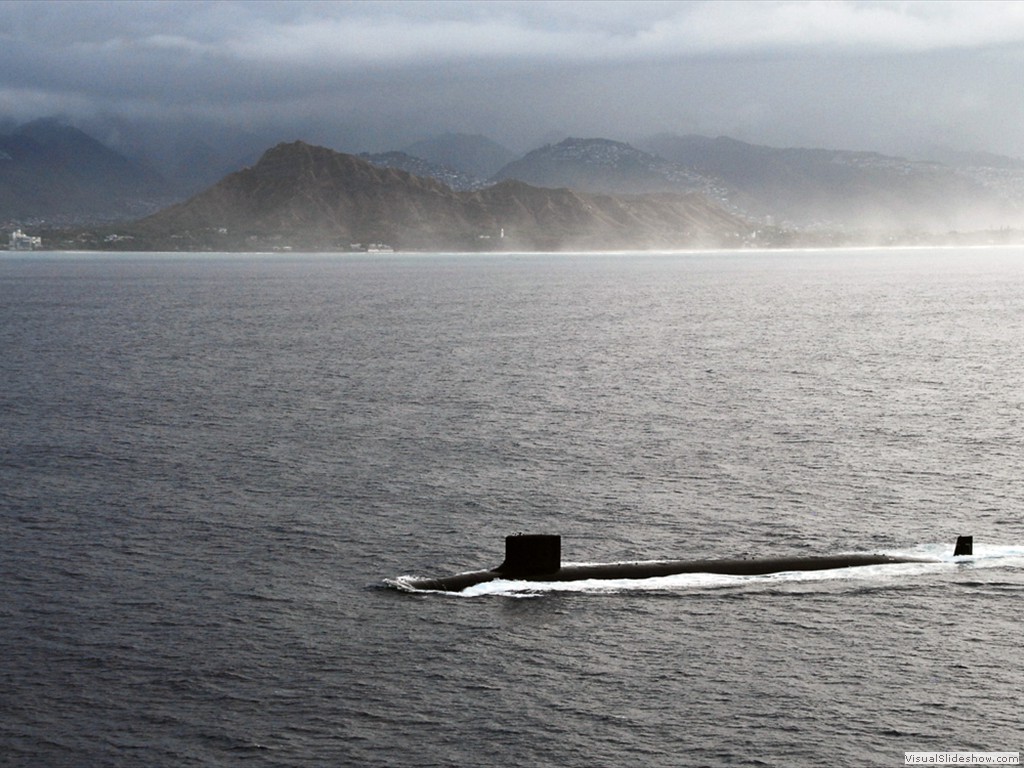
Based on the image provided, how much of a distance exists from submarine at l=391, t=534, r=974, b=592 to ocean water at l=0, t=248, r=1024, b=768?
1078mm

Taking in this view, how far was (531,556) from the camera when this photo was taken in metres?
54.0

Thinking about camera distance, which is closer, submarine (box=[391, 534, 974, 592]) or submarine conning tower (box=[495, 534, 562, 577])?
submarine (box=[391, 534, 974, 592])

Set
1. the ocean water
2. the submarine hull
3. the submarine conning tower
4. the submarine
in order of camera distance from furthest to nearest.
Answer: the submarine conning tower, the submarine, the submarine hull, the ocean water

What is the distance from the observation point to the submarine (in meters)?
53.6

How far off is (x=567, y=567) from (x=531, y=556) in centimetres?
220

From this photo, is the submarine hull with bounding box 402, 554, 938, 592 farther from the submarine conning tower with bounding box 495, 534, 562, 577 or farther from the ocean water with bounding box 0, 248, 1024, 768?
the ocean water with bounding box 0, 248, 1024, 768

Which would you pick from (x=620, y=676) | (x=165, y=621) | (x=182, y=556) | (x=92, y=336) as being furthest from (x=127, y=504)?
(x=92, y=336)

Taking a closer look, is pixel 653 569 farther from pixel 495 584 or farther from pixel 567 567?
pixel 495 584

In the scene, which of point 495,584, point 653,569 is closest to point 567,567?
point 495,584

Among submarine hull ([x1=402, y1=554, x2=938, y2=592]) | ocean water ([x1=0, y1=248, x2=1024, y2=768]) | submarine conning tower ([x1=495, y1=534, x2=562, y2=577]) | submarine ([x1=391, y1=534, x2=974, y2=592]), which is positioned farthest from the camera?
submarine conning tower ([x1=495, y1=534, x2=562, y2=577])

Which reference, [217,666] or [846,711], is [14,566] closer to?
[217,666]

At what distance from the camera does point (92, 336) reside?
7067 inches

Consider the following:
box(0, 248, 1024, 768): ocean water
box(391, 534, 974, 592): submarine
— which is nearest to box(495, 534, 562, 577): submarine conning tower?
box(391, 534, 974, 592): submarine

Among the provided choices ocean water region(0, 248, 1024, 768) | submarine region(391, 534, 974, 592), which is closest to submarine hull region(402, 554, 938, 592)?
submarine region(391, 534, 974, 592)
